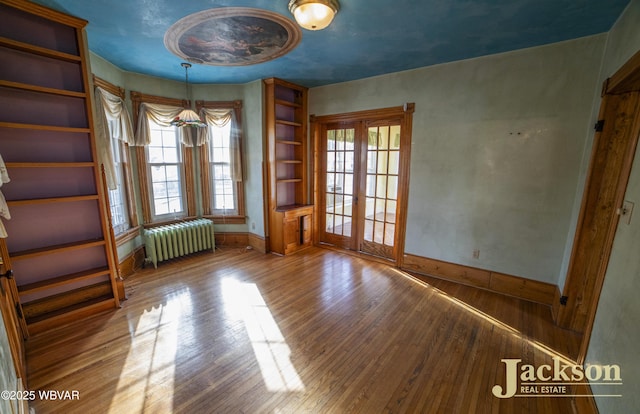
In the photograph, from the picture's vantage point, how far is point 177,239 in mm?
4262

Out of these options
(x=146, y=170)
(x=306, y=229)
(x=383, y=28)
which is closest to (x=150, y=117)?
(x=146, y=170)

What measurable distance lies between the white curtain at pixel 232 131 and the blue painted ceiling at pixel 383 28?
3.20 ft

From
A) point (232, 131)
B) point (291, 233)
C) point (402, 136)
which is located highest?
point (232, 131)

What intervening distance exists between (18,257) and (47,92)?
1476 mm

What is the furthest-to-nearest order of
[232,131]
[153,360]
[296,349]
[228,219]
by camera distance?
[228,219] < [232,131] < [296,349] < [153,360]

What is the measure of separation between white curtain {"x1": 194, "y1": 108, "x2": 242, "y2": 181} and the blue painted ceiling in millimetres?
974

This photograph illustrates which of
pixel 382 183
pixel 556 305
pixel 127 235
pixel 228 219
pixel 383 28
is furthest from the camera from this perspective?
pixel 228 219

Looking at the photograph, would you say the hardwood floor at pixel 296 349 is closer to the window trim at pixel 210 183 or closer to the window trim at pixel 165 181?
the window trim at pixel 165 181

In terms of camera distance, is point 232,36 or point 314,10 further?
point 232,36

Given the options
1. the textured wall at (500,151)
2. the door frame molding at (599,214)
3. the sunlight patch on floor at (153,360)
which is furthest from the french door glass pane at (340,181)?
the door frame molding at (599,214)

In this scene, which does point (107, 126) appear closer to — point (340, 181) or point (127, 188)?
point (127, 188)

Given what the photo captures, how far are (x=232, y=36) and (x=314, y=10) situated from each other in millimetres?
1091

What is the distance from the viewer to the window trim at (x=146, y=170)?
4.03 m

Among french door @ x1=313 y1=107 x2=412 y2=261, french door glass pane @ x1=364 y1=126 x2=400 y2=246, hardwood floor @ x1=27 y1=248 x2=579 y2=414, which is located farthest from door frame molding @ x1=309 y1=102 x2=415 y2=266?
hardwood floor @ x1=27 y1=248 x2=579 y2=414
